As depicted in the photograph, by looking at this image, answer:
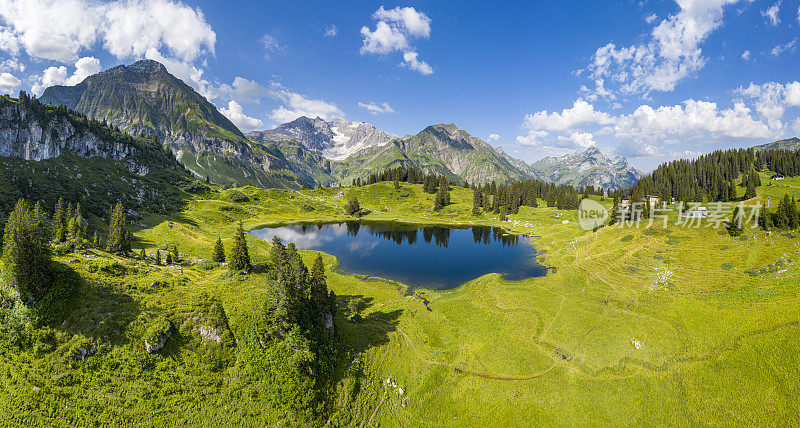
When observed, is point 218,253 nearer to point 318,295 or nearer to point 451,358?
point 318,295

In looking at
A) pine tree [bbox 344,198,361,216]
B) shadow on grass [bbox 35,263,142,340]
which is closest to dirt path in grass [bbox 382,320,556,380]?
shadow on grass [bbox 35,263,142,340]

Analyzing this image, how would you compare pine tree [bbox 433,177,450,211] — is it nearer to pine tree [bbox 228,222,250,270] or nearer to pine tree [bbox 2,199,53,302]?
pine tree [bbox 228,222,250,270]

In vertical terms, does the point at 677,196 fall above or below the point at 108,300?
above

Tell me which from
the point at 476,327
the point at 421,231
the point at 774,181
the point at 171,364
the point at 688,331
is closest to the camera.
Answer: the point at 171,364

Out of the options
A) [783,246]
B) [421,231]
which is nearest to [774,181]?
[783,246]

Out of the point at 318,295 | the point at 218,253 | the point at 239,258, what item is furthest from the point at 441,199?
the point at 318,295

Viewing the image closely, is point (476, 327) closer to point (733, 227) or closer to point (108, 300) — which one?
point (108, 300)
